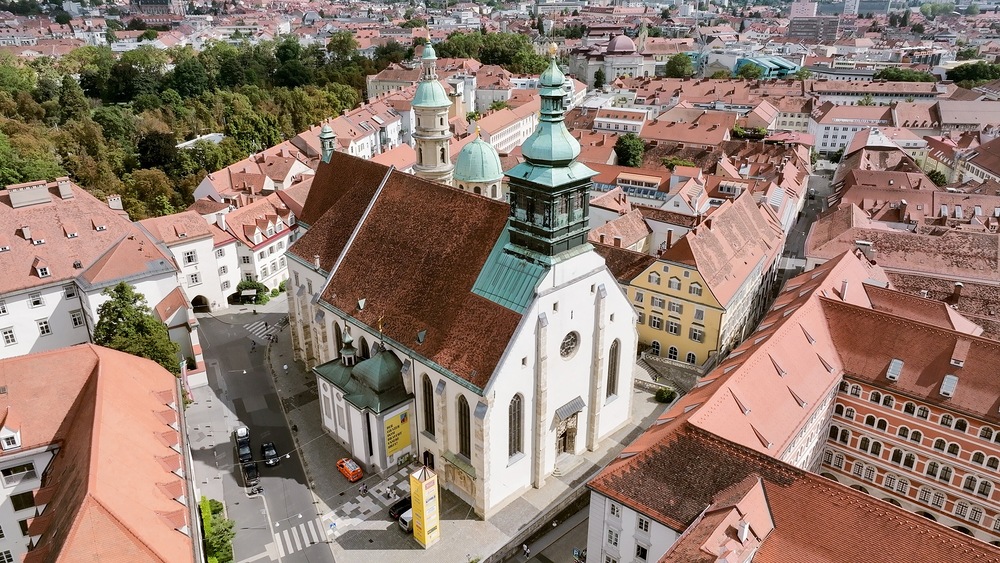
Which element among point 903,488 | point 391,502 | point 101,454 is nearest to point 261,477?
point 391,502

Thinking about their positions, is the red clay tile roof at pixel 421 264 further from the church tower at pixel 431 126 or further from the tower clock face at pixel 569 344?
the church tower at pixel 431 126

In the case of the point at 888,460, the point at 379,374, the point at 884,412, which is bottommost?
the point at 888,460

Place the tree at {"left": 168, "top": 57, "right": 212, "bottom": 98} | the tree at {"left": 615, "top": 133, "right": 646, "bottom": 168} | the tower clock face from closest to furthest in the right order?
the tower clock face
the tree at {"left": 615, "top": 133, "right": 646, "bottom": 168}
the tree at {"left": 168, "top": 57, "right": 212, "bottom": 98}

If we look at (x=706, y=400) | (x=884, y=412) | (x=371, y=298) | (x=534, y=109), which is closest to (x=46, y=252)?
(x=371, y=298)

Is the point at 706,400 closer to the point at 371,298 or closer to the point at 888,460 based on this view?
the point at 888,460

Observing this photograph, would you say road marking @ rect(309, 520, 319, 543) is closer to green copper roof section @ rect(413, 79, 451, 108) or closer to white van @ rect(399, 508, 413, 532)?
white van @ rect(399, 508, 413, 532)

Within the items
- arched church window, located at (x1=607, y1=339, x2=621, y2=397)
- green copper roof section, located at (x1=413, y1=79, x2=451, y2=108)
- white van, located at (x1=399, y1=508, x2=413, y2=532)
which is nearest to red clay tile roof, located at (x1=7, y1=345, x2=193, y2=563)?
white van, located at (x1=399, y1=508, x2=413, y2=532)
